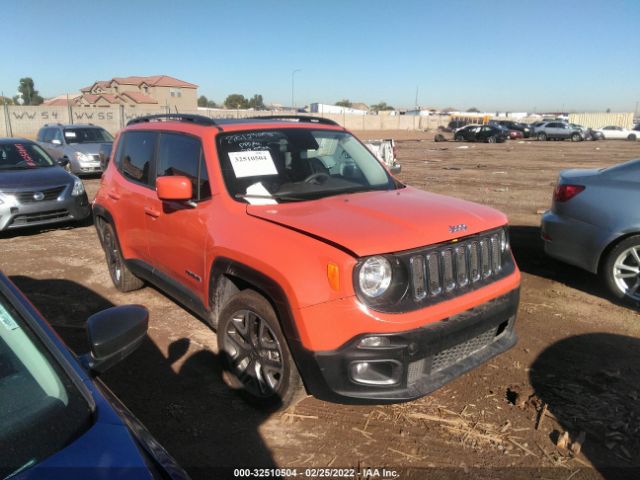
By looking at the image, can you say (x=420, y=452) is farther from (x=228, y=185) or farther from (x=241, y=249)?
(x=228, y=185)

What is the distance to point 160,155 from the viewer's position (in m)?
4.46

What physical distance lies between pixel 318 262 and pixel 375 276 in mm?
323

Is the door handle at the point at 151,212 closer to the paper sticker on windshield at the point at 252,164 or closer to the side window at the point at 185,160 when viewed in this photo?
the side window at the point at 185,160

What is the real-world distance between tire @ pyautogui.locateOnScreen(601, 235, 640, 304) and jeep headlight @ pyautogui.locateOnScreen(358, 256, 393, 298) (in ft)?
10.9

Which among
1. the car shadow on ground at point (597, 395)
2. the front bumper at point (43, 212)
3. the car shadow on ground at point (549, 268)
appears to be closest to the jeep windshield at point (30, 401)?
the car shadow on ground at point (597, 395)

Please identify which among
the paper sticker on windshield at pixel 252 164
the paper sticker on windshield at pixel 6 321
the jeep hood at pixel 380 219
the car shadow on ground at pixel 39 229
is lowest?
the car shadow on ground at pixel 39 229

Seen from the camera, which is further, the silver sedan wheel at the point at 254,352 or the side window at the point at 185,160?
the side window at the point at 185,160

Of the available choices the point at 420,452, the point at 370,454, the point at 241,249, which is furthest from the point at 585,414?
the point at 241,249

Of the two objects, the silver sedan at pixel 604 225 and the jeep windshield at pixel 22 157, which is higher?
the jeep windshield at pixel 22 157

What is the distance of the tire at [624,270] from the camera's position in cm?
483

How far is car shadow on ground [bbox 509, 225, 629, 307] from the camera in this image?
552 cm

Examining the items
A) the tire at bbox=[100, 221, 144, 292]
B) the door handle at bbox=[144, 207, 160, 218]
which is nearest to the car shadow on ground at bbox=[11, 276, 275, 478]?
the tire at bbox=[100, 221, 144, 292]

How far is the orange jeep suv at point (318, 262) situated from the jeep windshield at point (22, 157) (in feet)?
18.2

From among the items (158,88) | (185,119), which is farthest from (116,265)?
(158,88)
